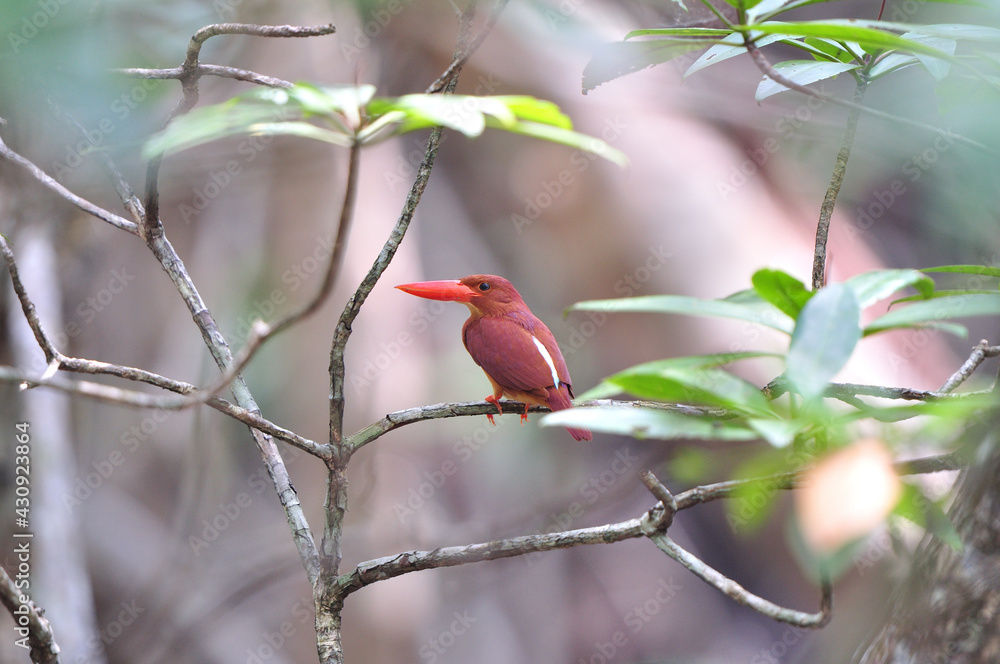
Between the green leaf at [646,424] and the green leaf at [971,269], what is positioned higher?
the green leaf at [971,269]

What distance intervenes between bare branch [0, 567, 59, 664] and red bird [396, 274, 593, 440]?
0.89 m

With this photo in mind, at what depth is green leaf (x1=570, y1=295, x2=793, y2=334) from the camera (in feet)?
1.91

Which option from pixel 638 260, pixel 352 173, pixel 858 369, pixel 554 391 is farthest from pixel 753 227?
pixel 352 173

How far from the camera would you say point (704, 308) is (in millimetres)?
578

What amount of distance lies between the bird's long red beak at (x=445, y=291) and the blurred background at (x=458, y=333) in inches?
69.6

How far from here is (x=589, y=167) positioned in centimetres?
429

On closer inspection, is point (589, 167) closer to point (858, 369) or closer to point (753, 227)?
point (753, 227)

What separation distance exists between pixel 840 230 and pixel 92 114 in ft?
13.0
